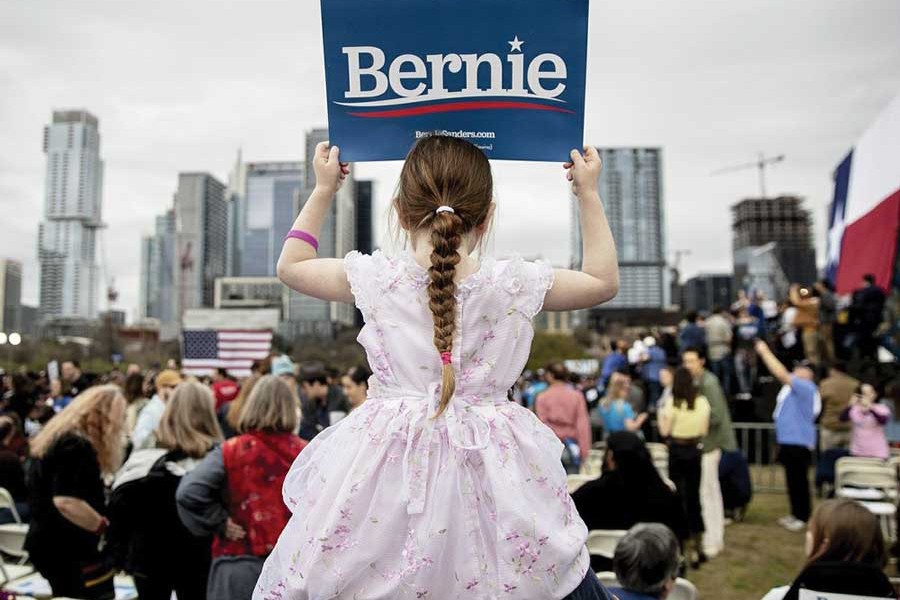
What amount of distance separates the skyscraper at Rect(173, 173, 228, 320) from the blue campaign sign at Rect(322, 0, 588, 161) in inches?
3460

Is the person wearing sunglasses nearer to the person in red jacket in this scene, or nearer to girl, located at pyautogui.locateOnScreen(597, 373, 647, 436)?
the person in red jacket

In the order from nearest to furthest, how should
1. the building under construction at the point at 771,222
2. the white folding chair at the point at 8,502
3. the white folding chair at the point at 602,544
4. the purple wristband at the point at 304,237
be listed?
the purple wristband at the point at 304,237, the white folding chair at the point at 602,544, the white folding chair at the point at 8,502, the building under construction at the point at 771,222

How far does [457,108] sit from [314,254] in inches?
20.7

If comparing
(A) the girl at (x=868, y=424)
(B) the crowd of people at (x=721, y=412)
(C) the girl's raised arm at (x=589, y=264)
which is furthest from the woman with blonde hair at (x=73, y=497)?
(A) the girl at (x=868, y=424)

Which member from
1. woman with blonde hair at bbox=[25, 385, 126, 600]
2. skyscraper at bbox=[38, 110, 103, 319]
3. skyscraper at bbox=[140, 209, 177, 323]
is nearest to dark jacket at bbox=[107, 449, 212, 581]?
woman with blonde hair at bbox=[25, 385, 126, 600]

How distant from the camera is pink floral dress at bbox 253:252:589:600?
1.48 meters

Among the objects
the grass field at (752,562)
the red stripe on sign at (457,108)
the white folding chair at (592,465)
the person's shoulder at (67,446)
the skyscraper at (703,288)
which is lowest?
the grass field at (752,562)

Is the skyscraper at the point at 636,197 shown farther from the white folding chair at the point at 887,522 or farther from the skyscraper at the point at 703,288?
the white folding chair at the point at 887,522

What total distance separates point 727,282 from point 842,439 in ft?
197

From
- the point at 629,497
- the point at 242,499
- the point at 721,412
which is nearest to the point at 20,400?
the point at 242,499

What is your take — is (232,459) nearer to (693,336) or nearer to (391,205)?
(391,205)

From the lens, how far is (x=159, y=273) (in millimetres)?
117125

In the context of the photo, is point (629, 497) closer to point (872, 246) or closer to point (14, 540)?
point (14, 540)

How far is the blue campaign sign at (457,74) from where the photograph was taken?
1.78 m
